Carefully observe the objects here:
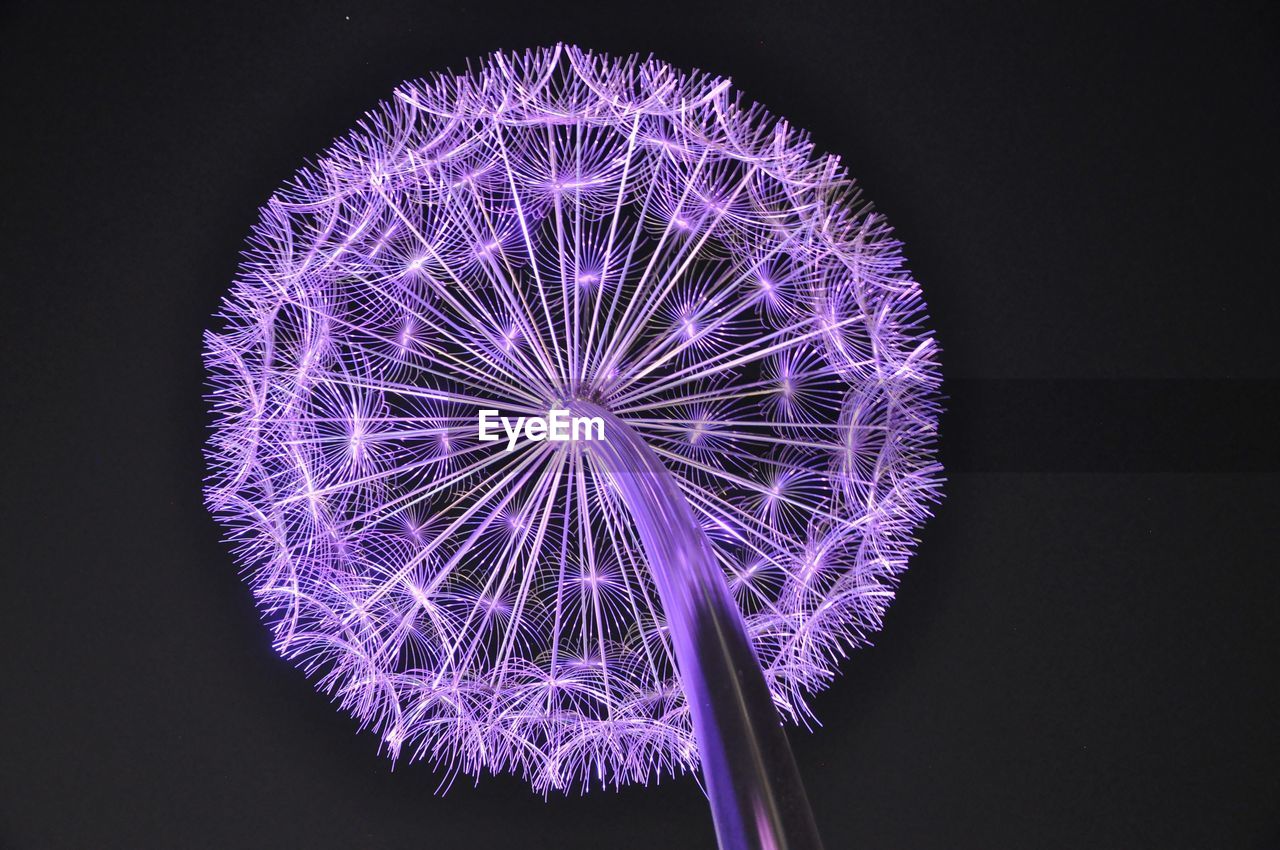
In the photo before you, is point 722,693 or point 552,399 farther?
point 552,399

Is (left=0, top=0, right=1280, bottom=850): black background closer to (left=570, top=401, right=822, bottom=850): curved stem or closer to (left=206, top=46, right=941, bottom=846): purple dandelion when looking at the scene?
(left=206, top=46, right=941, bottom=846): purple dandelion

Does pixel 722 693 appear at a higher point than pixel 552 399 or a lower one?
lower

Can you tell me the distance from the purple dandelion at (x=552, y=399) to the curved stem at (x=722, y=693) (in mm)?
1039

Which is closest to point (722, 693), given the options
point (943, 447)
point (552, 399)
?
point (552, 399)

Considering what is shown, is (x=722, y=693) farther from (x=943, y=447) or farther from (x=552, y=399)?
(x=943, y=447)

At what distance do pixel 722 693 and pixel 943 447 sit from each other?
400cm

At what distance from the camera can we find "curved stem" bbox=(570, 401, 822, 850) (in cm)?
252

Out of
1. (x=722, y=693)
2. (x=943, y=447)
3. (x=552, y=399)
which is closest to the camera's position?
(x=722, y=693)

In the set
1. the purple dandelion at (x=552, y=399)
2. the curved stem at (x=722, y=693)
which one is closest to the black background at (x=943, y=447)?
the purple dandelion at (x=552, y=399)

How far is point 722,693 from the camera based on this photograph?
2.77 m

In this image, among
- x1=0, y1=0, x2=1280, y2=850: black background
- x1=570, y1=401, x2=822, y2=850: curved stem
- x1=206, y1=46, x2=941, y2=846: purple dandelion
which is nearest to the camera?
x1=570, y1=401, x2=822, y2=850: curved stem

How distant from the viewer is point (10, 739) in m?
6.11

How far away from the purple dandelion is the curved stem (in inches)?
40.9

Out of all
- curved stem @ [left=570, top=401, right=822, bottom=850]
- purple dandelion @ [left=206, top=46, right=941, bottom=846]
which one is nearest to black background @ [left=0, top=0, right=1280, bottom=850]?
purple dandelion @ [left=206, top=46, right=941, bottom=846]
